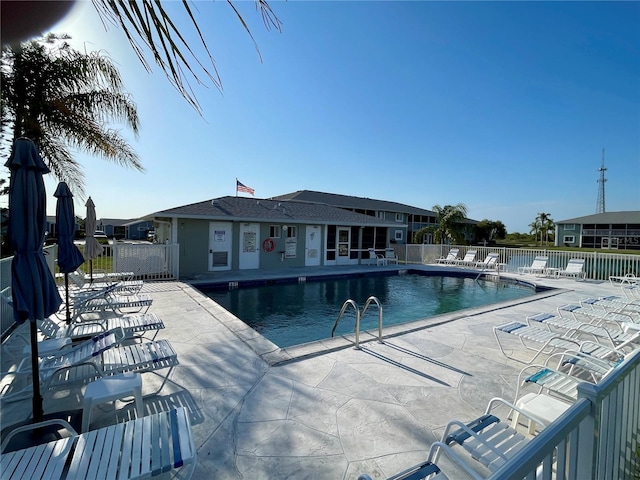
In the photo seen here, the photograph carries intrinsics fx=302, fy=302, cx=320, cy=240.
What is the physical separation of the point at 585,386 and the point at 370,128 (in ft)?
59.3

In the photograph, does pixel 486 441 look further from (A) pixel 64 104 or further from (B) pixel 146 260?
(A) pixel 64 104

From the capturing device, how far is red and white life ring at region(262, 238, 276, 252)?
15.2 meters

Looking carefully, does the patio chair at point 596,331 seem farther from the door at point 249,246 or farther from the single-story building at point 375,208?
the single-story building at point 375,208

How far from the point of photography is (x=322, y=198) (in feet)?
96.8

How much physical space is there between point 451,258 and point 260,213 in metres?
11.6

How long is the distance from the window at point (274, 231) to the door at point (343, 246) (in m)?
4.03

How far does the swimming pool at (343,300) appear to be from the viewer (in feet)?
25.6

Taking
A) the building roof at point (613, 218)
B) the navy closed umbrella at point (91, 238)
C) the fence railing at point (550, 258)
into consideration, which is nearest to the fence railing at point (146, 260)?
the navy closed umbrella at point (91, 238)

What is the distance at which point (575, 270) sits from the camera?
1377 centimetres

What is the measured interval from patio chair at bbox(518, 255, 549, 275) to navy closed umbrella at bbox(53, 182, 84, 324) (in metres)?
17.9

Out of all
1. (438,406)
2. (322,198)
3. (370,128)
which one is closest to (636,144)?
(370,128)

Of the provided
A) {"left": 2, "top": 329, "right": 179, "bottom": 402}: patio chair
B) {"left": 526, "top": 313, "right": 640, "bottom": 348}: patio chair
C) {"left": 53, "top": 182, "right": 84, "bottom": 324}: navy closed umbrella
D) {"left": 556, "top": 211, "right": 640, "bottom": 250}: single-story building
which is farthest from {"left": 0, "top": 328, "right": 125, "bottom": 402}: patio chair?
{"left": 556, "top": 211, "right": 640, "bottom": 250}: single-story building

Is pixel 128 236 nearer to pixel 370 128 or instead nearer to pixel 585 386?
pixel 370 128

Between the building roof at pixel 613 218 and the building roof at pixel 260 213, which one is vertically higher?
the building roof at pixel 613 218
